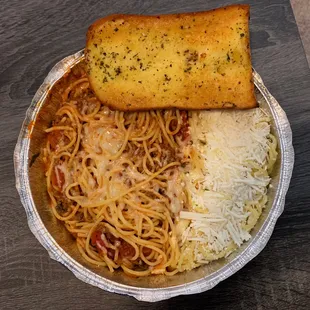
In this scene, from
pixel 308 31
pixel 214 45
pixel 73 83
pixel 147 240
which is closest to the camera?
pixel 214 45

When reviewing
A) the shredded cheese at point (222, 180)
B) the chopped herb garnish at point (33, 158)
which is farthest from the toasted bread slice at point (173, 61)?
the chopped herb garnish at point (33, 158)

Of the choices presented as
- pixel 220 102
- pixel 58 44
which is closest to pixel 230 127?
pixel 220 102

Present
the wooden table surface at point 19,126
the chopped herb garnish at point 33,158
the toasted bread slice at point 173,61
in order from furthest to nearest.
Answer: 1. the wooden table surface at point 19,126
2. the chopped herb garnish at point 33,158
3. the toasted bread slice at point 173,61

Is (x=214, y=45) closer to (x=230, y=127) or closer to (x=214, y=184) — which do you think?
(x=230, y=127)

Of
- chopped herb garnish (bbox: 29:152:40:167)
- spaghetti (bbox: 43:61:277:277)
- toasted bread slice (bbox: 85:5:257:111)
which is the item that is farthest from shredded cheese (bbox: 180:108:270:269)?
chopped herb garnish (bbox: 29:152:40:167)

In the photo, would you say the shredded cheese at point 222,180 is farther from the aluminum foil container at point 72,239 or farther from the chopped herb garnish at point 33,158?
the chopped herb garnish at point 33,158

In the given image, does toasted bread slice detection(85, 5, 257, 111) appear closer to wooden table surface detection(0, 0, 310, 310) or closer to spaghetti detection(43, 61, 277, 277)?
spaghetti detection(43, 61, 277, 277)

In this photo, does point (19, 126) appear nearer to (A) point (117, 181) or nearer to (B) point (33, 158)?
(B) point (33, 158)
